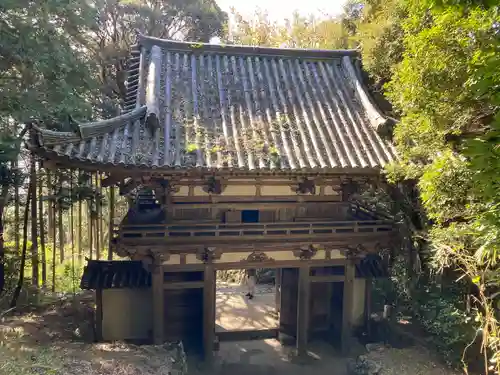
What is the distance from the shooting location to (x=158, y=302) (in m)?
8.80

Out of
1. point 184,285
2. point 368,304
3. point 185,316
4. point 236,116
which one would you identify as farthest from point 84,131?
point 368,304

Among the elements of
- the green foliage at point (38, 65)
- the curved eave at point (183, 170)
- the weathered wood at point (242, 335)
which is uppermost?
the green foliage at point (38, 65)

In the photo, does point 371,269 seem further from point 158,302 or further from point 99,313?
point 99,313

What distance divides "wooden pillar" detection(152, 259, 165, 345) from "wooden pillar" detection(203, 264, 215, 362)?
3.18ft

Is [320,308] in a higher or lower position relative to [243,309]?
higher

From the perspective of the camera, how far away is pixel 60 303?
1273 cm

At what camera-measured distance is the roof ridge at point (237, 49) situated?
10.9 metres

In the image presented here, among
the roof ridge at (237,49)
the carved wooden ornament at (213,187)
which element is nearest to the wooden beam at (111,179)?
the carved wooden ornament at (213,187)

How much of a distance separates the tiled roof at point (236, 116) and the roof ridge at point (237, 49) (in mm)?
28

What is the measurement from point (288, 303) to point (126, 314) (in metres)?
4.34

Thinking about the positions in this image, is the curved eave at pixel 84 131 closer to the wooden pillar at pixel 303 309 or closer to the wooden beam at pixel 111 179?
the wooden beam at pixel 111 179

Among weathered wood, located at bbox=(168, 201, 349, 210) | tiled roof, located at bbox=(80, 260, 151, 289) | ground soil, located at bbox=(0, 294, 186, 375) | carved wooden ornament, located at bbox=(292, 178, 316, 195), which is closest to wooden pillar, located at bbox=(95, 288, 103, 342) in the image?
tiled roof, located at bbox=(80, 260, 151, 289)

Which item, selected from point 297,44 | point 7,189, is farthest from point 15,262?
point 297,44

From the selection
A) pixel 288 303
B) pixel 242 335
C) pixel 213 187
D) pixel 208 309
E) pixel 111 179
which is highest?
pixel 111 179
